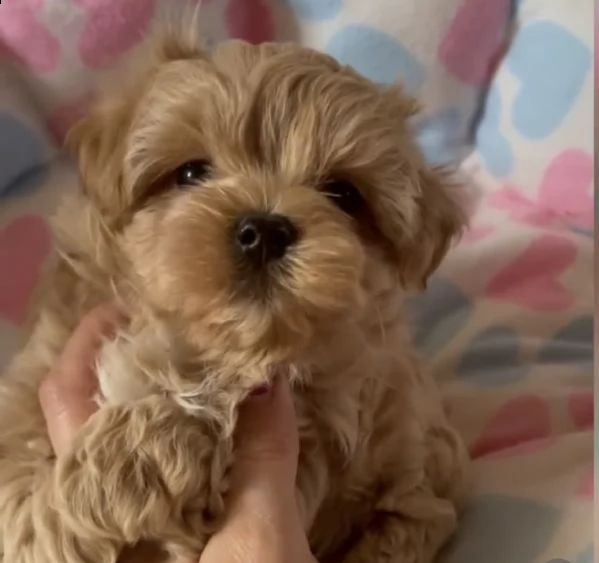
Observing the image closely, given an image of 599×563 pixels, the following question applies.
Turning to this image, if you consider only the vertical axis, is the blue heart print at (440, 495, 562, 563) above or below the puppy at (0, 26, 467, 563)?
A: below

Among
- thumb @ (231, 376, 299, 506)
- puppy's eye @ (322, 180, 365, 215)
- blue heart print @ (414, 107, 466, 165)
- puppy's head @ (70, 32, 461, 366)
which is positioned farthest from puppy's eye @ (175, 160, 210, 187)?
blue heart print @ (414, 107, 466, 165)

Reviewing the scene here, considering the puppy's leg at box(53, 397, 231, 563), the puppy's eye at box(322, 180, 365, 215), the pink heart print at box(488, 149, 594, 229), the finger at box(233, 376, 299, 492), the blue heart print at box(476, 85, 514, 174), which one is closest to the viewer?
the puppy's leg at box(53, 397, 231, 563)

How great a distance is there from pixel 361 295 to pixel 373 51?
3.91 ft

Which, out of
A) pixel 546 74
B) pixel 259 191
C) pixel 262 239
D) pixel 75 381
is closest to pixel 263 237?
pixel 262 239

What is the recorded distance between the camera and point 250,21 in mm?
2480

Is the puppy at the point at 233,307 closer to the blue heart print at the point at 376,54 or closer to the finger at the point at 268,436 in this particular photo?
the finger at the point at 268,436

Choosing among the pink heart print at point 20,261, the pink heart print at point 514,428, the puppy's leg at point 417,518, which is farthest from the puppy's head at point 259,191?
the pink heart print at point 20,261

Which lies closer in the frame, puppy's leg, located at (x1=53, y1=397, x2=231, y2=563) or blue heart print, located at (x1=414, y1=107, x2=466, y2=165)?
puppy's leg, located at (x1=53, y1=397, x2=231, y2=563)

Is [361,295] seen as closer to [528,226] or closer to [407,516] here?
[407,516]

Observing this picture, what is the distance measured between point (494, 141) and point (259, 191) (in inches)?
49.6

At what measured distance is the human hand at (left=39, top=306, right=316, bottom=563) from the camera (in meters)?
1.33

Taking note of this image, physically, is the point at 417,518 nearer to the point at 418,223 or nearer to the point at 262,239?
the point at 418,223

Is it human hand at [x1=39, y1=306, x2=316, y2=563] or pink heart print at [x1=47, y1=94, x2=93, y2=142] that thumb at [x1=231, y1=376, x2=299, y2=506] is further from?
pink heart print at [x1=47, y1=94, x2=93, y2=142]

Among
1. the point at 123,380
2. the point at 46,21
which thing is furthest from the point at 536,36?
the point at 123,380
